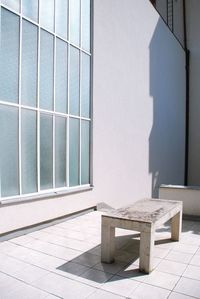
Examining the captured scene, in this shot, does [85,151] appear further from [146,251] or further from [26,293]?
[26,293]

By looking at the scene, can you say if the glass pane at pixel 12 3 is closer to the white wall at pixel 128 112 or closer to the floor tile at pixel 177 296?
the white wall at pixel 128 112

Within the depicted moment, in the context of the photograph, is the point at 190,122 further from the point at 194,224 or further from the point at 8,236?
the point at 8,236

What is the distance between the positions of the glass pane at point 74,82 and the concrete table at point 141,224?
103 inches

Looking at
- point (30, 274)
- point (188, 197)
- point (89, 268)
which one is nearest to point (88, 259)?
point (89, 268)

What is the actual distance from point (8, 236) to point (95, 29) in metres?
4.73

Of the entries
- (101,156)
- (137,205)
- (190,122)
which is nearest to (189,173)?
(190,122)

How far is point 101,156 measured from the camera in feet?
22.8

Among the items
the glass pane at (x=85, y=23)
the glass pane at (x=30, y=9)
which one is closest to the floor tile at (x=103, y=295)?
the glass pane at (x=30, y=9)

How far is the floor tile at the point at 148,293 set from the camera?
9.18ft

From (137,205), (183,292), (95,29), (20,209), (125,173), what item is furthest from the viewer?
(125,173)

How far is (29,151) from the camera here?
4891 millimetres

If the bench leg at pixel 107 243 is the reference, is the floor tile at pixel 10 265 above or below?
below

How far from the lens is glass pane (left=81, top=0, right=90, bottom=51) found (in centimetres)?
628

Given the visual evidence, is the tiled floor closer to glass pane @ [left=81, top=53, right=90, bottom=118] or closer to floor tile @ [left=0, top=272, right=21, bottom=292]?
floor tile @ [left=0, top=272, right=21, bottom=292]
